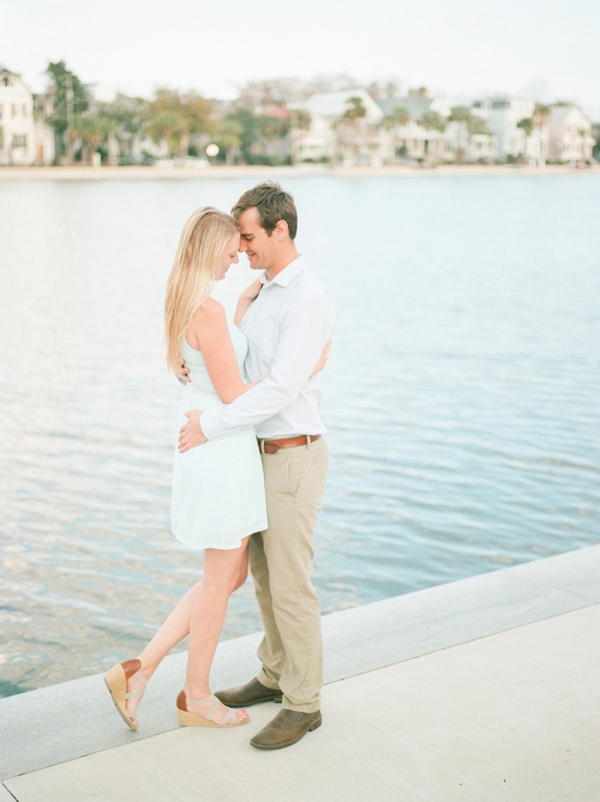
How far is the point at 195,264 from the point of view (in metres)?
3.39

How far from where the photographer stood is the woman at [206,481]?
338 cm

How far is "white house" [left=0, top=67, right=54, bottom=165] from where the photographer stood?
98.9 meters

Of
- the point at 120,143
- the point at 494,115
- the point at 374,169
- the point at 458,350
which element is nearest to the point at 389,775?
the point at 458,350

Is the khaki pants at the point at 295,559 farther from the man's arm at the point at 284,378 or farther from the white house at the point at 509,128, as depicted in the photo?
the white house at the point at 509,128

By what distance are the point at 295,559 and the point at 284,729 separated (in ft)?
1.94

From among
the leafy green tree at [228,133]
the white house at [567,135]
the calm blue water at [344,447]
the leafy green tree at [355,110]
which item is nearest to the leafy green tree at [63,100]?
the leafy green tree at [228,133]

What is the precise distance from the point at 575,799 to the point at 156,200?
59.3 m

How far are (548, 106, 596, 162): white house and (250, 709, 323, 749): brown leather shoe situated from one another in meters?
172

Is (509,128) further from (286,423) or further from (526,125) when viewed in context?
(286,423)

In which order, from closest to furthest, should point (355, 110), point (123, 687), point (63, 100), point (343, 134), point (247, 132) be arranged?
point (123, 687)
point (63, 100)
point (247, 132)
point (355, 110)
point (343, 134)

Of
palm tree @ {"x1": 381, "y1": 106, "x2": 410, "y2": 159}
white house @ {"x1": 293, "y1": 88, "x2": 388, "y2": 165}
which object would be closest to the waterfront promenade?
white house @ {"x1": 293, "y1": 88, "x2": 388, "y2": 165}

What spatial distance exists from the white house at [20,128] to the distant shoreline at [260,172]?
6846 mm

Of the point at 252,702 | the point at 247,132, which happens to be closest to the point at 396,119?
the point at 247,132

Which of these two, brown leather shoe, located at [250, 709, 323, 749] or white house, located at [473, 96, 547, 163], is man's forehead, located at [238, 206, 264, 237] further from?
white house, located at [473, 96, 547, 163]
